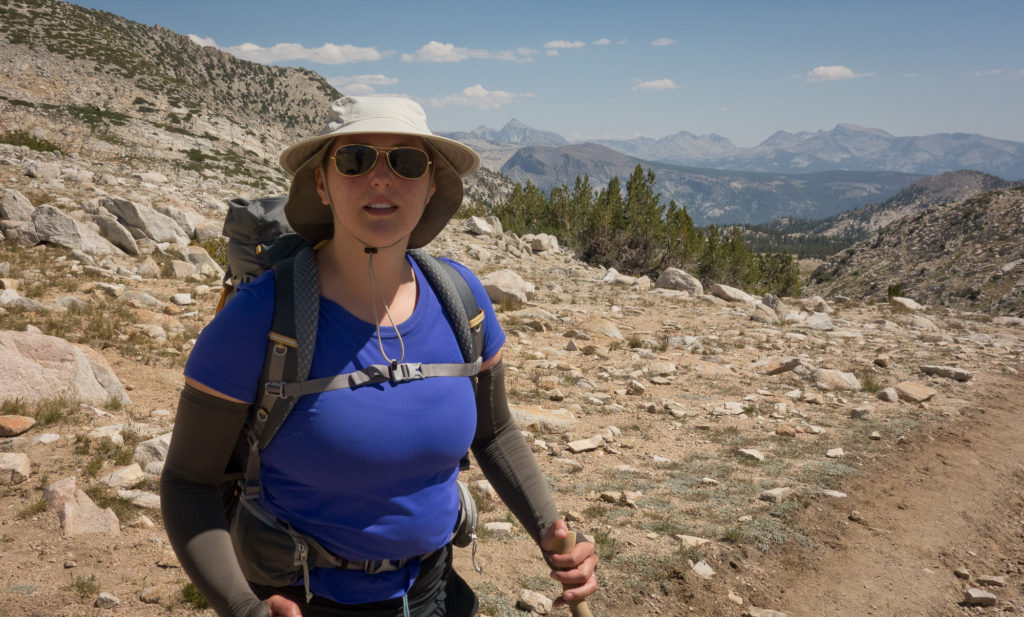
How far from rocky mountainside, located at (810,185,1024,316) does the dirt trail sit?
1594 inches

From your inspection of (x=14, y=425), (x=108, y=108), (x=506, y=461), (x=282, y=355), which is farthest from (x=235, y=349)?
(x=108, y=108)

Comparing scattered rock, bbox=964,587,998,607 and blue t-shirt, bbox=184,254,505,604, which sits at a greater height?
blue t-shirt, bbox=184,254,505,604

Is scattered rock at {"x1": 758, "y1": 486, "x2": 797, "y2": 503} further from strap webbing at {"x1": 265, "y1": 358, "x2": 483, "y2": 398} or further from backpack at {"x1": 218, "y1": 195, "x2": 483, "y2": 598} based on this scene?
strap webbing at {"x1": 265, "y1": 358, "x2": 483, "y2": 398}

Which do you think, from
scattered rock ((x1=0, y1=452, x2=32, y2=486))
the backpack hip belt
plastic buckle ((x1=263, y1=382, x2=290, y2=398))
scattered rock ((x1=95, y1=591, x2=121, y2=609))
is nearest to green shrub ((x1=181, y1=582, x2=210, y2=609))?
scattered rock ((x1=95, y1=591, x2=121, y2=609))

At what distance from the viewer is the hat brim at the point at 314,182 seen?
199 centimetres

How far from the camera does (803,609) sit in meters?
4.79

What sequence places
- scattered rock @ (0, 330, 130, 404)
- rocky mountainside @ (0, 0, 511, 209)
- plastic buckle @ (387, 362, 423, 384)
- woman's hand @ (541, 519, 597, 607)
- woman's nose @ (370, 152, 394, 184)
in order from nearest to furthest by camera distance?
1. plastic buckle @ (387, 362, 423, 384)
2. woman's nose @ (370, 152, 394, 184)
3. woman's hand @ (541, 519, 597, 607)
4. scattered rock @ (0, 330, 130, 404)
5. rocky mountainside @ (0, 0, 511, 209)

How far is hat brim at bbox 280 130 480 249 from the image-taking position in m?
1.99

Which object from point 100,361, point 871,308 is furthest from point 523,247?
point 100,361

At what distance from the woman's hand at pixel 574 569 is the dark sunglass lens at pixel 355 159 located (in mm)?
1417

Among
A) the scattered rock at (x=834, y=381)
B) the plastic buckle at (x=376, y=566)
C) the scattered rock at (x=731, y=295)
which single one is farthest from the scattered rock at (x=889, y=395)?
the scattered rock at (x=731, y=295)

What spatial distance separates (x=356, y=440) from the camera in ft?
5.55

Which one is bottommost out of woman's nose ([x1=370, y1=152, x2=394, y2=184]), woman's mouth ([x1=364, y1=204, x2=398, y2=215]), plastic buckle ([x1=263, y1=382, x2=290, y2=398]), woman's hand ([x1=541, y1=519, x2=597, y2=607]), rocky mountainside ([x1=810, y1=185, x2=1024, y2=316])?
rocky mountainside ([x1=810, y1=185, x2=1024, y2=316])

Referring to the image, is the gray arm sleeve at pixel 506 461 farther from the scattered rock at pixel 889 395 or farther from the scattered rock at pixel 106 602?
the scattered rock at pixel 889 395
